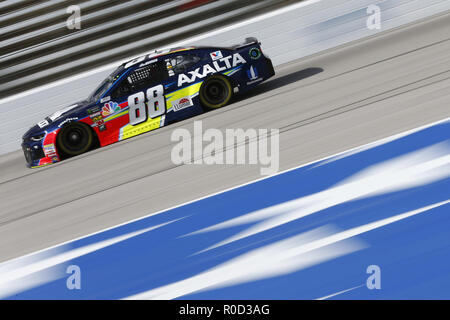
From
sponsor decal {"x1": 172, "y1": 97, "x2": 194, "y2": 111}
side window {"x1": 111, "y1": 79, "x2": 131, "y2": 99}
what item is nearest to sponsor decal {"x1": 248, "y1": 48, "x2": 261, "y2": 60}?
sponsor decal {"x1": 172, "y1": 97, "x2": 194, "y2": 111}

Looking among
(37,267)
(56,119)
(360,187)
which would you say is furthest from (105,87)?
(360,187)

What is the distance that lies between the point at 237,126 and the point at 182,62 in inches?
65.3

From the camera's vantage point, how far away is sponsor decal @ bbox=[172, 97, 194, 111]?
950 cm

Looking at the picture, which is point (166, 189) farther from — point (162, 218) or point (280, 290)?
point (280, 290)

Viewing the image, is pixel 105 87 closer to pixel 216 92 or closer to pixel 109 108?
pixel 109 108

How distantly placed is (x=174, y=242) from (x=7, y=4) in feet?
31.5

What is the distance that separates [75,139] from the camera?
366 inches

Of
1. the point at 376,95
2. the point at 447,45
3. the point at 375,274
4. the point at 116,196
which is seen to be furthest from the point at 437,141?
the point at 447,45

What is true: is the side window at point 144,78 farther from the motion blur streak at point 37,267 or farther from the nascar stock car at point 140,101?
the motion blur streak at point 37,267

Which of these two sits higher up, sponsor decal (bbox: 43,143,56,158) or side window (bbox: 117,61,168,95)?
side window (bbox: 117,61,168,95)

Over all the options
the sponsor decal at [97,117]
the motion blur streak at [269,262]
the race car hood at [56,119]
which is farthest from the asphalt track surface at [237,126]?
the motion blur streak at [269,262]

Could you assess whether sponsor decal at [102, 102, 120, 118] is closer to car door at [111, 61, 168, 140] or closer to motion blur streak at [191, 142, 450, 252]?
car door at [111, 61, 168, 140]

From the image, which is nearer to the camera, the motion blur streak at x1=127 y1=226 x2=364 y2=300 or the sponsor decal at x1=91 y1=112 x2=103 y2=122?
the motion blur streak at x1=127 y1=226 x2=364 y2=300

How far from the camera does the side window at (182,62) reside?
948 cm
